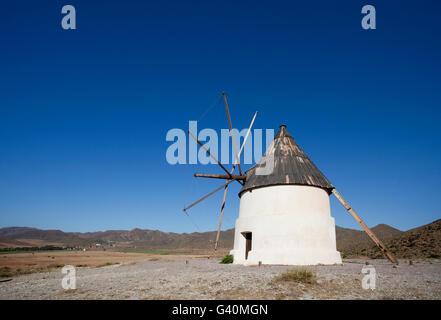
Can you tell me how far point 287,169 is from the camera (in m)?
16.6

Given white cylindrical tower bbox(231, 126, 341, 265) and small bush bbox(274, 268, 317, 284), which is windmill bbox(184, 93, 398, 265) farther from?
small bush bbox(274, 268, 317, 284)

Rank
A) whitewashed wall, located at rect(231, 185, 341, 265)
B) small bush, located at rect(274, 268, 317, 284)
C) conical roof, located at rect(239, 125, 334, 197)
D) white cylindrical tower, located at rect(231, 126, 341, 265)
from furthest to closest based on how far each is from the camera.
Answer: conical roof, located at rect(239, 125, 334, 197) → white cylindrical tower, located at rect(231, 126, 341, 265) → whitewashed wall, located at rect(231, 185, 341, 265) → small bush, located at rect(274, 268, 317, 284)

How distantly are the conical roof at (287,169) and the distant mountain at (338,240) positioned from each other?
54.2 feet

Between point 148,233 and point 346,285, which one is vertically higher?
point 346,285

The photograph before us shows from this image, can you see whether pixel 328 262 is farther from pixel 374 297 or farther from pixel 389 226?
pixel 389 226

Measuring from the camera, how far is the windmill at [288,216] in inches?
568

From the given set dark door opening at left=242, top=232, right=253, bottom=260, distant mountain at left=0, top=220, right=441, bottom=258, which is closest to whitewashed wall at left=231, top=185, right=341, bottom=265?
dark door opening at left=242, top=232, right=253, bottom=260

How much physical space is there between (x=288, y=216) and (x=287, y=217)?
0.08 m

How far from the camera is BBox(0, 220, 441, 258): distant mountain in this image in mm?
27281

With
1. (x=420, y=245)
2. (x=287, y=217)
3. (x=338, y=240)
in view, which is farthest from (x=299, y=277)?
(x=338, y=240)

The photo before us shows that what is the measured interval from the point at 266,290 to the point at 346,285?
2.51 m

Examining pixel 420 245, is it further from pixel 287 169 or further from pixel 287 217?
pixel 287 217
